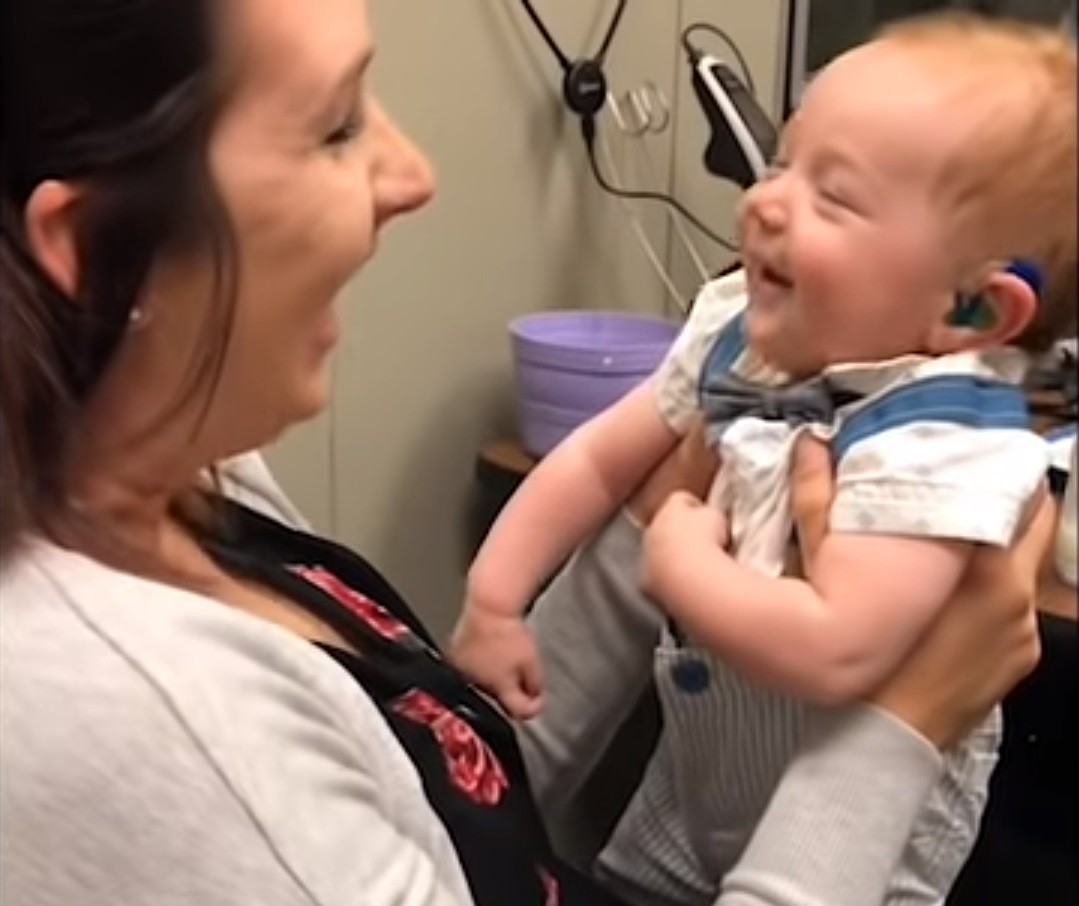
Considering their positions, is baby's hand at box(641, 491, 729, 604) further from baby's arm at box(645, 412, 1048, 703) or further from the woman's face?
the woman's face

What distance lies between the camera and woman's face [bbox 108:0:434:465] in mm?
617

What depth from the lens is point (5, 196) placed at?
60 centimetres

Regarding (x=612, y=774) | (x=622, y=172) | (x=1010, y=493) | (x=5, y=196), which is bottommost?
(x=612, y=774)

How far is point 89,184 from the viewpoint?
591 mm

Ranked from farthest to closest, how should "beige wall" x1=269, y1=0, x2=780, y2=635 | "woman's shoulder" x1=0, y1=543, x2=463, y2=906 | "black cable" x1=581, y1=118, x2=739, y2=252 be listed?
1. "beige wall" x1=269, y1=0, x2=780, y2=635
2. "black cable" x1=581, y1=118, x2=739, y2=252
3. "woman's shoulder" x1=0, y1=543, x2=463, y2=906

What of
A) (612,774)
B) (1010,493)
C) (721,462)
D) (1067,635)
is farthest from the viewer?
(612,774)

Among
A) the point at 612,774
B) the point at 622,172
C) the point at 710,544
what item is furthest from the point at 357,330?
the point at 710,544

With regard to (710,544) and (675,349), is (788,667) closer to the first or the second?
(710,544)

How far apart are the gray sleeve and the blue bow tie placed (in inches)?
4.0

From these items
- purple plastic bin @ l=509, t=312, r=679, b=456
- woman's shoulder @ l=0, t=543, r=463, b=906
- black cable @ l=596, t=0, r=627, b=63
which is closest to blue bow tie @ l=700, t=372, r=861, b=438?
woman's shoulder @ l=0, t=543, r=463, b=906

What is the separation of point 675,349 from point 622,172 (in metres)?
0.49

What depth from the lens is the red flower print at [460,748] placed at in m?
0.72

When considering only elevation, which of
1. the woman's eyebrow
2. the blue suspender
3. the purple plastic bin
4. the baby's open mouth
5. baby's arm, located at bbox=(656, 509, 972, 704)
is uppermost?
the woman's eyebrow

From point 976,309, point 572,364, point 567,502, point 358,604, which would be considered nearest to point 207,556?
point 358,604
